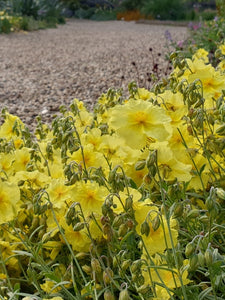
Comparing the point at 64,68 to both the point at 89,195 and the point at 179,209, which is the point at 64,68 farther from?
the point at 179,209

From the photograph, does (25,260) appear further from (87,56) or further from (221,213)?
(87,56)

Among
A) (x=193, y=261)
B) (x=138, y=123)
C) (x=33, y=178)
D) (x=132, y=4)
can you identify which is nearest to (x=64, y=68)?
(x=33, y=178)

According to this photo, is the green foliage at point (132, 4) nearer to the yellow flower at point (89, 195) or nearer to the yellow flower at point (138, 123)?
the yellow flower at point (89, 195)

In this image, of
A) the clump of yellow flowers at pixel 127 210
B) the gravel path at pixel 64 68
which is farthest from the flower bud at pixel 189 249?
the gravel path at pixel 64 68

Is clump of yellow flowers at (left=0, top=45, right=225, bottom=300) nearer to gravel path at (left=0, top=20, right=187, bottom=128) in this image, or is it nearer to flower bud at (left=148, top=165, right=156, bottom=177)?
flower bud at (left=148, top=165, right=156, bottom=177)

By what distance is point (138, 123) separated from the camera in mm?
1281

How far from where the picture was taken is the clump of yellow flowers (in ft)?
4.16

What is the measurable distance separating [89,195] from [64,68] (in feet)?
22.5

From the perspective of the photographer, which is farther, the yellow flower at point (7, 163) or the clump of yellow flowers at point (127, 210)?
the yellow flower at point (7, 163)

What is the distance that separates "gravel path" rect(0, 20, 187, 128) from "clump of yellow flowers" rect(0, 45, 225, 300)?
3.31 m

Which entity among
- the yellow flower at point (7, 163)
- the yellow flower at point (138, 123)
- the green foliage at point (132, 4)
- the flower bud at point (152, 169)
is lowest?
the yellow flower at point (7, 163)

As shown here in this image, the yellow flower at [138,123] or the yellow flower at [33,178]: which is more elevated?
the yellow flower at [138,123]

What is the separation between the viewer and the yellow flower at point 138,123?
4.14 ft

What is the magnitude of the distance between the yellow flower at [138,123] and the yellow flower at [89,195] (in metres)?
0.28
